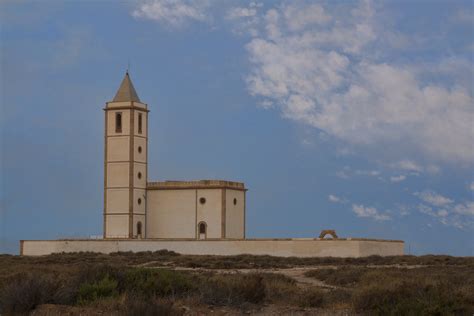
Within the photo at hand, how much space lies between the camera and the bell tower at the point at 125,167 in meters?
55.1

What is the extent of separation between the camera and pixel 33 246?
179 feet

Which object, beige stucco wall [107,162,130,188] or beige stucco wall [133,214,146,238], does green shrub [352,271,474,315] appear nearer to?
beige stucco wall [133,214,146,238]

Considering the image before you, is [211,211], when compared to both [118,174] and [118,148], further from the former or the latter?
[118,148]

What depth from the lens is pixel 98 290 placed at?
1555 cm

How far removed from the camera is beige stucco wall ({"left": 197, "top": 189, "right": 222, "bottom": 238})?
5428 cm

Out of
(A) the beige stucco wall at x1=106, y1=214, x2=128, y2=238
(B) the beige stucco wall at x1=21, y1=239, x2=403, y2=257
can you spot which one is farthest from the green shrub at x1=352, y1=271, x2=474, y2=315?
(A) the beige stucco wall at x1=106, y1=214, x2=128, y2=238

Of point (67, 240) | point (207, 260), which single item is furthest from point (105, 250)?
point (207, 260)

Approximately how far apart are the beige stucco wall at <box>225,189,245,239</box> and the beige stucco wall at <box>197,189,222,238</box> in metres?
0.61

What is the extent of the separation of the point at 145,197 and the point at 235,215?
6200 mm

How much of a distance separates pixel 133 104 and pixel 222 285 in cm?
4005

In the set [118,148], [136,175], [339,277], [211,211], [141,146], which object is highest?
[141,146]

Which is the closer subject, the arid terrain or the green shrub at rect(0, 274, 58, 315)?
the arid terrain

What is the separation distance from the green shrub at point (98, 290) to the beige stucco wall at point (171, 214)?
3889cm

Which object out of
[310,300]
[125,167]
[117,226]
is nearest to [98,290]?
[310,300]
